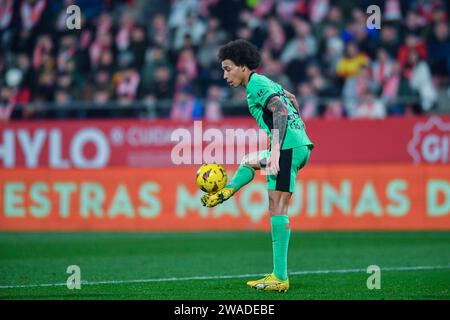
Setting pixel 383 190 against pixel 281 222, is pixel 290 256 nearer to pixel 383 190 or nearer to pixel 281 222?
pixel 281 222

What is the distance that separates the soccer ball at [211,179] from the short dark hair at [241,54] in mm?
1094

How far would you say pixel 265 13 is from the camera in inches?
805

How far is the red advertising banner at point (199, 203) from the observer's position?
1639 centimetres

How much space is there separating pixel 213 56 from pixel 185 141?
2491mm

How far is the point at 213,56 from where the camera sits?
1978cm

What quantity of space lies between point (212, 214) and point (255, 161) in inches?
302

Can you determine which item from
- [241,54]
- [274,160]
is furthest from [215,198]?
[241,54]

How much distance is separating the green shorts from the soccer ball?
A: 48 cm
